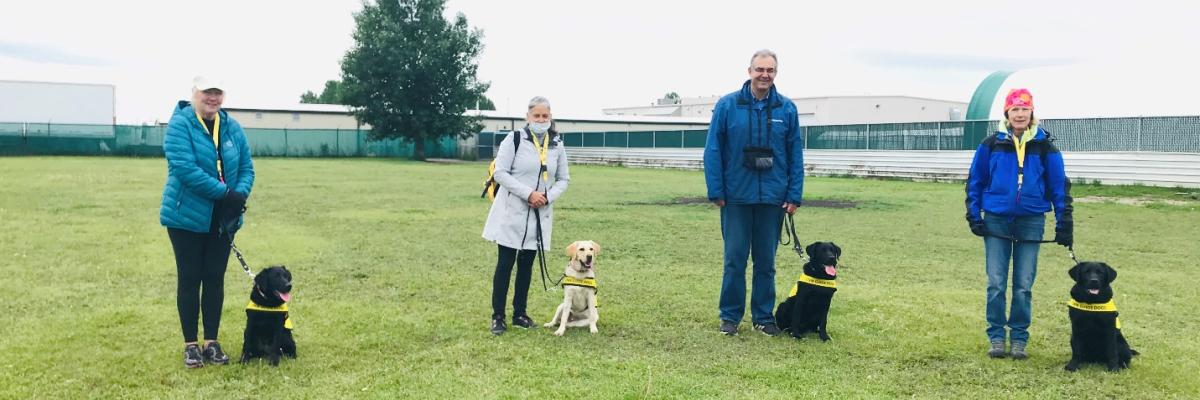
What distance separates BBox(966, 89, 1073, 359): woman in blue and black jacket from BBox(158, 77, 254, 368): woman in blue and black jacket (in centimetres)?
435

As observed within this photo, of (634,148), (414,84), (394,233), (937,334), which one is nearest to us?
(937,334)

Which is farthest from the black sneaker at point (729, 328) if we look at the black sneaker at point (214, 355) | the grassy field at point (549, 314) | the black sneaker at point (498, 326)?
the black sneaker at point (214, 355)

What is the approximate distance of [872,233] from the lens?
1233 cm

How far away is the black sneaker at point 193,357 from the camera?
5.08 metres

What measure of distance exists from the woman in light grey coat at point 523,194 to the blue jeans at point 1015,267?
2808mm

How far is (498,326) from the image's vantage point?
6.07 m

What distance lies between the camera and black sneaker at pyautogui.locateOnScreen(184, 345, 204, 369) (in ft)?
16.7

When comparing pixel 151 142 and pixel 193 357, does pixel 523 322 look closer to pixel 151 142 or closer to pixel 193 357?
pixel 193 357

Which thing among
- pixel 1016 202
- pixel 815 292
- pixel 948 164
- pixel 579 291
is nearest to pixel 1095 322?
pixel 1016 202

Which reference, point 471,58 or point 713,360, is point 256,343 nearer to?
point 713,360

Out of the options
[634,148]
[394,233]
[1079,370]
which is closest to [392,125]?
[634,148]

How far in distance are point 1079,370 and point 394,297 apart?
500cm

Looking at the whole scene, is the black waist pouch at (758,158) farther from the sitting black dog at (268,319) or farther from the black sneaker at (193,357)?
the black sneaker at (193,357)

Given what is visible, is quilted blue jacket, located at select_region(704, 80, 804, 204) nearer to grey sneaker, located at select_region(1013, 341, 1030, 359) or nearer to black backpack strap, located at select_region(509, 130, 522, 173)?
black backpack strap, located at select_region(509, 130, 522, 173)
